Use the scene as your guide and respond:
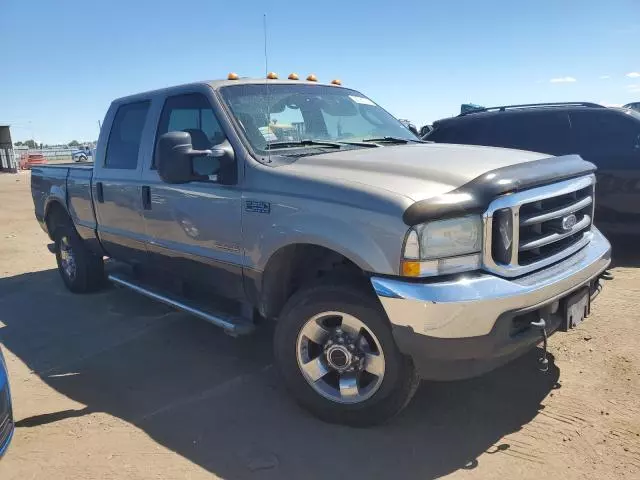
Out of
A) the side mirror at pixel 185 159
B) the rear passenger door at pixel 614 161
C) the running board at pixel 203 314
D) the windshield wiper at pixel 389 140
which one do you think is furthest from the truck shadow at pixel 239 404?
the rear passenger door at pixel 614 161

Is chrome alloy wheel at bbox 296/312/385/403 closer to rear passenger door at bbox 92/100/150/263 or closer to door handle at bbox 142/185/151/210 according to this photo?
door handle at bbox 142/185/151/210

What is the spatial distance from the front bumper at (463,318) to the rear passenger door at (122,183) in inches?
106

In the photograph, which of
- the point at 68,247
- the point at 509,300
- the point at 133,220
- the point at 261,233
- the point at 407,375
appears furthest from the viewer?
the point at 68,247

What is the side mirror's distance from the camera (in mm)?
3293

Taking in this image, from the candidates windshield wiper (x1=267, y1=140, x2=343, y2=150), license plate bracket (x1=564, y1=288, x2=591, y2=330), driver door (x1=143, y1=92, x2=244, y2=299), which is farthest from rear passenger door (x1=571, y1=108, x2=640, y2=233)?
driver door (x1=143, y1=92, x2=244, y2=299)

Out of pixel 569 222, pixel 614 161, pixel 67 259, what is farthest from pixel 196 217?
pixel 614 161

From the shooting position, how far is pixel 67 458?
2977 mm

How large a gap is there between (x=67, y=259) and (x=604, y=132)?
672cm

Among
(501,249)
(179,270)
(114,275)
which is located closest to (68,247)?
(114,275)

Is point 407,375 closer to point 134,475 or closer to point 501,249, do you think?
point 501,249

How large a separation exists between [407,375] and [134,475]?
4.99 ft

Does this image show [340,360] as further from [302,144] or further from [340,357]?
[302,144]

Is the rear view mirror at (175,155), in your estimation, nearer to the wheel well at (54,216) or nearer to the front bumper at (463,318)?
the front bumper at (463,318)

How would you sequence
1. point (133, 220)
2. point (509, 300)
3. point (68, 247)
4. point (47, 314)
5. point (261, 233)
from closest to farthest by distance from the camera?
point (509, 300) < point (261, 233) < point (133, 220) < point (47, 314) < point (68, 247)
